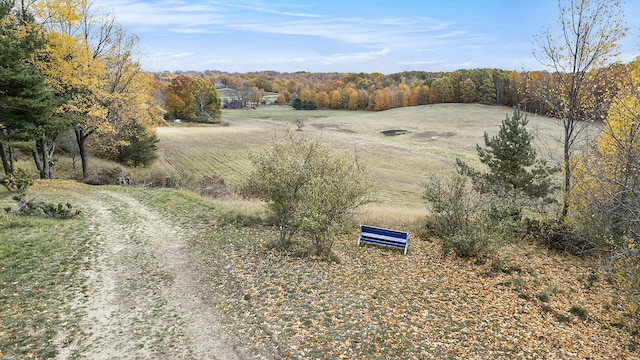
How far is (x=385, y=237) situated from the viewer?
51.4ft

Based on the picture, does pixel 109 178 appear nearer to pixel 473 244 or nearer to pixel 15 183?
pixel 15 183

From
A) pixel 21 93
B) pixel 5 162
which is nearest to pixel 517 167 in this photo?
pixel 21 93

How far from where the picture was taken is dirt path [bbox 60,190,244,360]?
845cm

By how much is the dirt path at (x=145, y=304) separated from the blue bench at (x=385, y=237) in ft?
22.9

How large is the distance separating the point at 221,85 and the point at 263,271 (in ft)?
565

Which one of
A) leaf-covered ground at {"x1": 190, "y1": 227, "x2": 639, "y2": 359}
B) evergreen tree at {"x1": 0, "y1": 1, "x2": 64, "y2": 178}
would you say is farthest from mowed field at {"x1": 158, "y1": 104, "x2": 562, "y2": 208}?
evergreen tree at {"x1": 0, "y1": 1, "x2": 64, "y2": 178}

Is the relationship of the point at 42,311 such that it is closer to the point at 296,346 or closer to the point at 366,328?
the point at 296,346

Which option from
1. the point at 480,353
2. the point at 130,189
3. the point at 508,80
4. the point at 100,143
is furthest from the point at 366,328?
the point at 508,80

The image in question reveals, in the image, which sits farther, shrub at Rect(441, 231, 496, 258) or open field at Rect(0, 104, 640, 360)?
shrub at Rect(441, 231, 496, 258)

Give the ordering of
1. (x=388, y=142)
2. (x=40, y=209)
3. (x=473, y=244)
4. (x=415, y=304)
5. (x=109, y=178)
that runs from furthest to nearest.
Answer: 1. (x=388, y=142)
2. (x=109, y=178)
3. (x=40, y=209)
4. (x=473, y=244)
5. (x=415, y=304)

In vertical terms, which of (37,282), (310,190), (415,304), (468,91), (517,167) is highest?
(468,91)

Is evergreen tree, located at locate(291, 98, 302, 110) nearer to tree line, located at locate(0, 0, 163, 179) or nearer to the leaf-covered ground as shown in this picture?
tree line, located at locate(0, 0, 163, 179)

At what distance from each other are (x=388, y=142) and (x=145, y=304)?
176 ft

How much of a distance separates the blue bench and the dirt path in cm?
697
